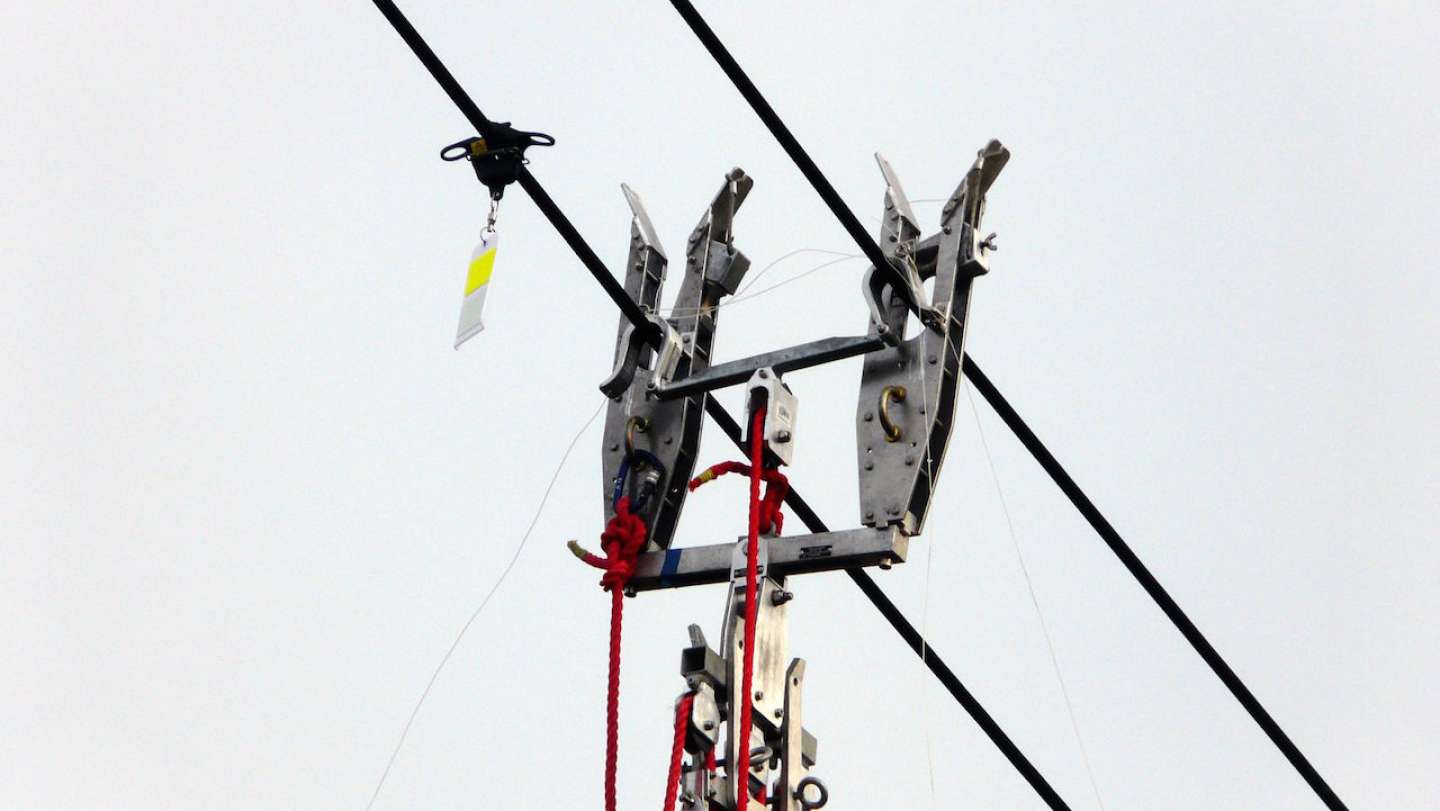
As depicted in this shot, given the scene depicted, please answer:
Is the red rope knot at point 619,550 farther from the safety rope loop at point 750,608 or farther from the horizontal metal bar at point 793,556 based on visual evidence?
the safety rope loop at point 750,608

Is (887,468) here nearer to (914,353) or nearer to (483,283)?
(914,353)

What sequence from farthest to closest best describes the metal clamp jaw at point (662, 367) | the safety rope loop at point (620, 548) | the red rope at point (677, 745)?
1. the metal clamp jaw at point (662, 367)
2. the safety rope loop at point (620, 548)
3. the red rope at point (677, 745)

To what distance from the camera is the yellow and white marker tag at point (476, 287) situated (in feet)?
22.1

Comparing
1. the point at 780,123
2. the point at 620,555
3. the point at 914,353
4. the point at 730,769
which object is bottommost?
the point at 730,769

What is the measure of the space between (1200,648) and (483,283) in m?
3.08

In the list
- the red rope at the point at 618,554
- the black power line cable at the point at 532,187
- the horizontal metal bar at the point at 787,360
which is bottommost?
the red rope at the point at 618,554

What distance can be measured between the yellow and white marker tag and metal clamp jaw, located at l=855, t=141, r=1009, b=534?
1152 millimetres

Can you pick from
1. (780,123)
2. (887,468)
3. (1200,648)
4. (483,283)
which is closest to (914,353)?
(887,468)

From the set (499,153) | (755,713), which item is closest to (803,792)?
(755,713)

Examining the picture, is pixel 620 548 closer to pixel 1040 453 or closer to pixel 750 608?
pixel 750 608

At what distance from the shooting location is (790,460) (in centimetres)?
690

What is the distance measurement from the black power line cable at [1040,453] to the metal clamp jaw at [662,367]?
0.63 m

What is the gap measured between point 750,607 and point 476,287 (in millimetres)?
1263

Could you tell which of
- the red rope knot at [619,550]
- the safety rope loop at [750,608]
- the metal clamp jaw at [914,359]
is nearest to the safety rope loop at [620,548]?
the red rope knot at [619,550]
